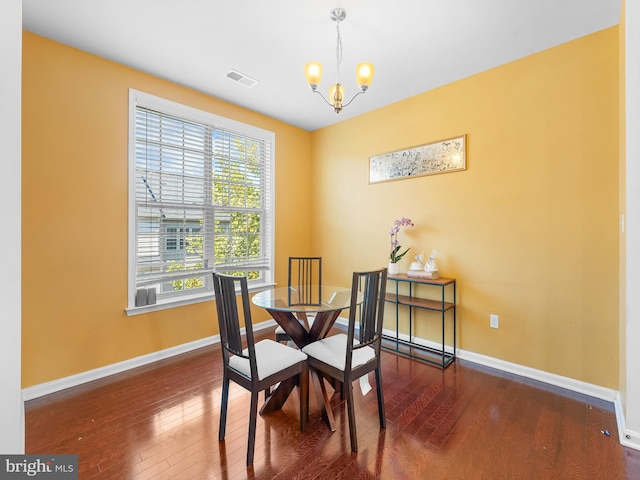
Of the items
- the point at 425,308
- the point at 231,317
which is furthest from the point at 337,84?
the point at 425,308

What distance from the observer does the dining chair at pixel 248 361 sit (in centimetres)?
169

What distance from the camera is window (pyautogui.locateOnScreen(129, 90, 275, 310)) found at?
2.95m

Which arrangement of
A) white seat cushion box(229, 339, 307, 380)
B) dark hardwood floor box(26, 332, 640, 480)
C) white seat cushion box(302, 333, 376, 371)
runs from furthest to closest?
1. white seat cushion box(302, 333, 376, 371)
2. white seat cushion box(229, 339, 307, 380)
3. dark hardwood floor box(26, 332, 640, 480)

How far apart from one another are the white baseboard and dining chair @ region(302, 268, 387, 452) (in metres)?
1.79

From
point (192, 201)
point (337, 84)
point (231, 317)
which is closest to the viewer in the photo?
point (231, 317)

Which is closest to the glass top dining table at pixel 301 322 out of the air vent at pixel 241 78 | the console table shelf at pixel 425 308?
the console table shelf at pixel 425 308

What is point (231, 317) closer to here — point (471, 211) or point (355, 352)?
point (355, 352)

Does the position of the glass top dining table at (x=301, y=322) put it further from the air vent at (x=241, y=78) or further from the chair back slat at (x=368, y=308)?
the air vent at (x=241, y=78)

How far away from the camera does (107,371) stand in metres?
2.71

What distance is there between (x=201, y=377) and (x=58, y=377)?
1.11 meters

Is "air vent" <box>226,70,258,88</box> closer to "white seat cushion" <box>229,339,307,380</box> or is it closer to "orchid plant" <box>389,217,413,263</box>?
"orchid plant" <box>389,217,413,263</box>

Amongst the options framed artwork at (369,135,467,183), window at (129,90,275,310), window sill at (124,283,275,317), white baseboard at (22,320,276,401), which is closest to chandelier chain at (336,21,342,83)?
framed artwork at (369,135,467,183)

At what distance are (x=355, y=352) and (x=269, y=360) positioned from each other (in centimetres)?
57

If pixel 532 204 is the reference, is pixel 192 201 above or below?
above
